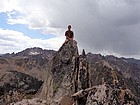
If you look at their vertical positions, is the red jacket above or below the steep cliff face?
above

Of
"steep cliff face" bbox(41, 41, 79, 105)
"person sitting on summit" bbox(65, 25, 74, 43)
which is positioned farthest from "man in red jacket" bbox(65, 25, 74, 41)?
"steep cliff face" bbox(41, 41, 79, 105)

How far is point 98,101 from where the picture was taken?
68.7 feet

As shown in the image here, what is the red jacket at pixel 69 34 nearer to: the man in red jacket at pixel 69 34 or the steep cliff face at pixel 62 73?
the man in red jacket at pixel 69 34

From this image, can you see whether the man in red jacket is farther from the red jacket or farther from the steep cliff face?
the steep cliff face

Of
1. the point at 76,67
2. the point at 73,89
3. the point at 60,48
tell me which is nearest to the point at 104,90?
the point at 73,89

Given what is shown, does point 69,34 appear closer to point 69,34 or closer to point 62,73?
point 69,34

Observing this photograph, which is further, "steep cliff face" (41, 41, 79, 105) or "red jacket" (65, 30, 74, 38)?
"red jacket" (65, 30, 74, 38)

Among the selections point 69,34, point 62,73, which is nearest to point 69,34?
point 69,34

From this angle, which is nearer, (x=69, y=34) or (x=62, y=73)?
(x=62, y=73)

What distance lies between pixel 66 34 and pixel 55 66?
4.79 meters

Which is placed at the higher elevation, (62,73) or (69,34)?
(69,34)

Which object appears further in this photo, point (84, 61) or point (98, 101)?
point (84, 61)

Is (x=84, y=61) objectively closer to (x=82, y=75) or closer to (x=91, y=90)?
(x=82, y=75)

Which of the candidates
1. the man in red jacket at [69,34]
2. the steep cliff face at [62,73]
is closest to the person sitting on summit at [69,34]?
the man in red jacket at [69,34]
